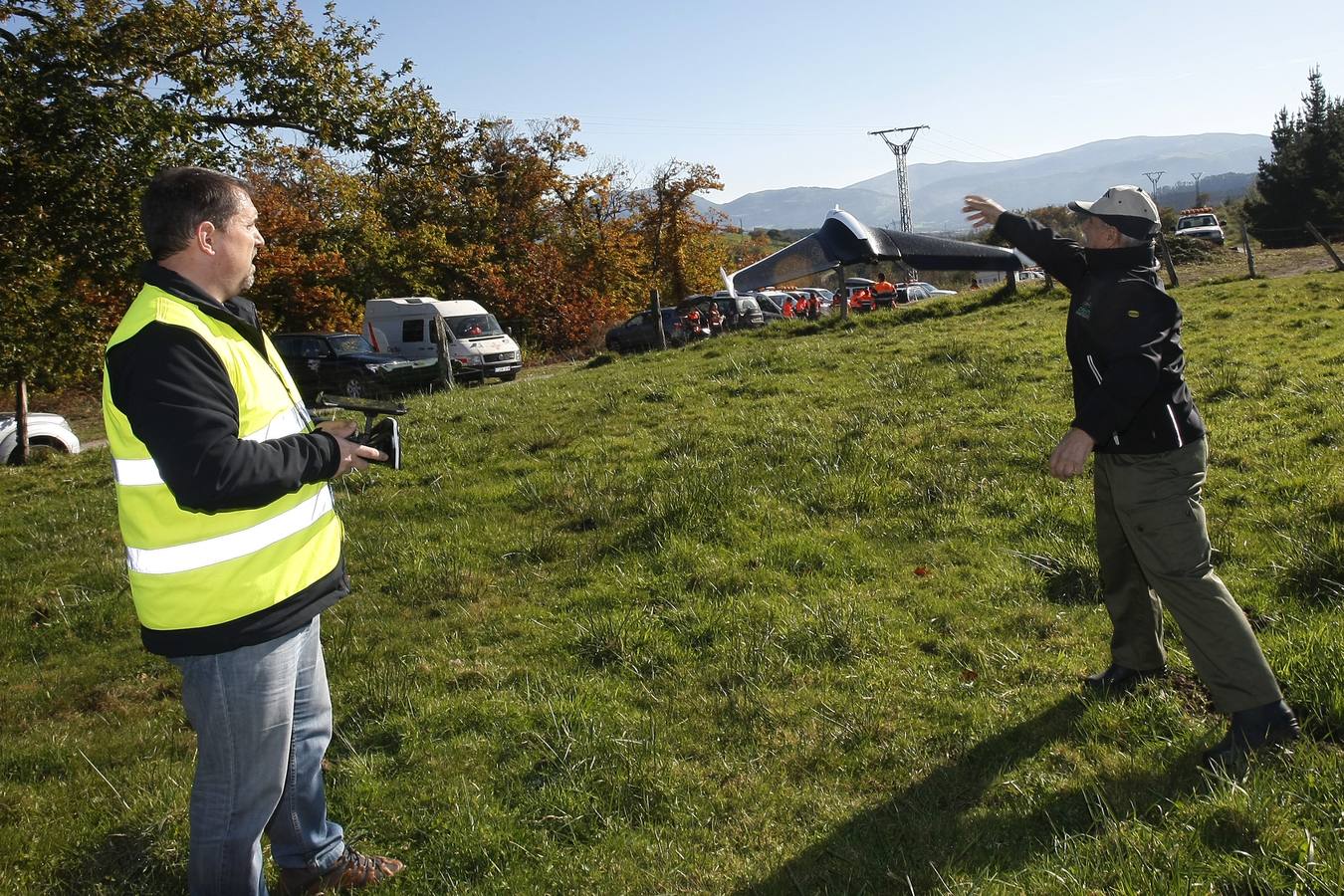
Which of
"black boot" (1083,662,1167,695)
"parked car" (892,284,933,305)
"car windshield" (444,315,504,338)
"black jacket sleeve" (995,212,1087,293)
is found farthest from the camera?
"parked car" (892,284,933,305)

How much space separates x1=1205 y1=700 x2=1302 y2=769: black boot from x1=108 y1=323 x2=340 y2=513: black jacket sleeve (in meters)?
3.24

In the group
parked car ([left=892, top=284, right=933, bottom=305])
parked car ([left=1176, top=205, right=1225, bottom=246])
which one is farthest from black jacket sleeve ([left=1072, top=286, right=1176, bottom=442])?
parked car ([left=1176, top=205, right=1225, bottom=246])

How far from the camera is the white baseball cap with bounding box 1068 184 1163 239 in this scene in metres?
Answer: 3.74

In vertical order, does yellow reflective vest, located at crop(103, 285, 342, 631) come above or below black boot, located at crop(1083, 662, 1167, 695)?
above

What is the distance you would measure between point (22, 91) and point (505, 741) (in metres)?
14.3

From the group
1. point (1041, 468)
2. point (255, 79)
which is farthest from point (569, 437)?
point (255, 79)

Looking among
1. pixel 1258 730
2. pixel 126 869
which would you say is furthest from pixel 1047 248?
pixel 126 869

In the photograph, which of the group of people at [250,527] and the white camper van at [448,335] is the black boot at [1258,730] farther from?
the white camper van at [448,335]

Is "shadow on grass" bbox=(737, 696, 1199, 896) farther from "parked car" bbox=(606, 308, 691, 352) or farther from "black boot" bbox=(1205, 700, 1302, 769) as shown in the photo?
"parked car" bbox=(606, 308, 691, 352)

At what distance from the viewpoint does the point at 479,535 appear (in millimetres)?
7250

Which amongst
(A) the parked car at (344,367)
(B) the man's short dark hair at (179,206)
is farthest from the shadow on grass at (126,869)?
(A) the parked car at (344,367)

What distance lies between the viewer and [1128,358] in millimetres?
3545

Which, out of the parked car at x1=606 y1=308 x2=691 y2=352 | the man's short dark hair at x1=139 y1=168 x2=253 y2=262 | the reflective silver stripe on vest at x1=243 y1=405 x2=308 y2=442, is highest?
the man's short dark hair at x1=139 y1=168 x2=253 y2=262

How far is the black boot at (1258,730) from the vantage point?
3.33m
